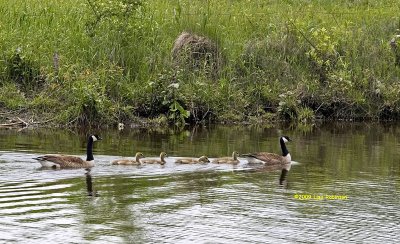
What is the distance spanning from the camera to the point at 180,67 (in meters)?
27.9

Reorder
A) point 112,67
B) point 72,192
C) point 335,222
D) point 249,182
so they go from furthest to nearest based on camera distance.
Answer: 1. point 112,67
2. point 249,182
3. point 72,192
4. point 335,222

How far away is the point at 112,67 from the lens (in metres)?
26.7

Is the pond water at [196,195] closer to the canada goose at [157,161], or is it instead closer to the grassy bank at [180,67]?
the canada goose at [157,161]

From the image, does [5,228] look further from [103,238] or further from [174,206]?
[174,206]

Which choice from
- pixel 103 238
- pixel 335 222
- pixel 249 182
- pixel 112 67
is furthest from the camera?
pixel 112 67

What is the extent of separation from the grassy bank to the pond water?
255 centimetres

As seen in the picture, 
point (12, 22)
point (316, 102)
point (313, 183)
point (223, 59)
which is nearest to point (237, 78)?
point (223, 59)

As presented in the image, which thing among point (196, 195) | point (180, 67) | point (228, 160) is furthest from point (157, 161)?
point (180, 67)

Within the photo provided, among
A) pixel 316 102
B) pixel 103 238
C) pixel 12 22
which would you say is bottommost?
pixel 103 238

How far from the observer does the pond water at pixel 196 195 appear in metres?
13.5

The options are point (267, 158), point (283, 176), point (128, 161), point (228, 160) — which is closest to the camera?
point (283, 176)

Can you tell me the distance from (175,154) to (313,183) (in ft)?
13.9

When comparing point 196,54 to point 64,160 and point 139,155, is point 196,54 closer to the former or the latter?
point 139,155

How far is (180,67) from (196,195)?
1202 centimetres
